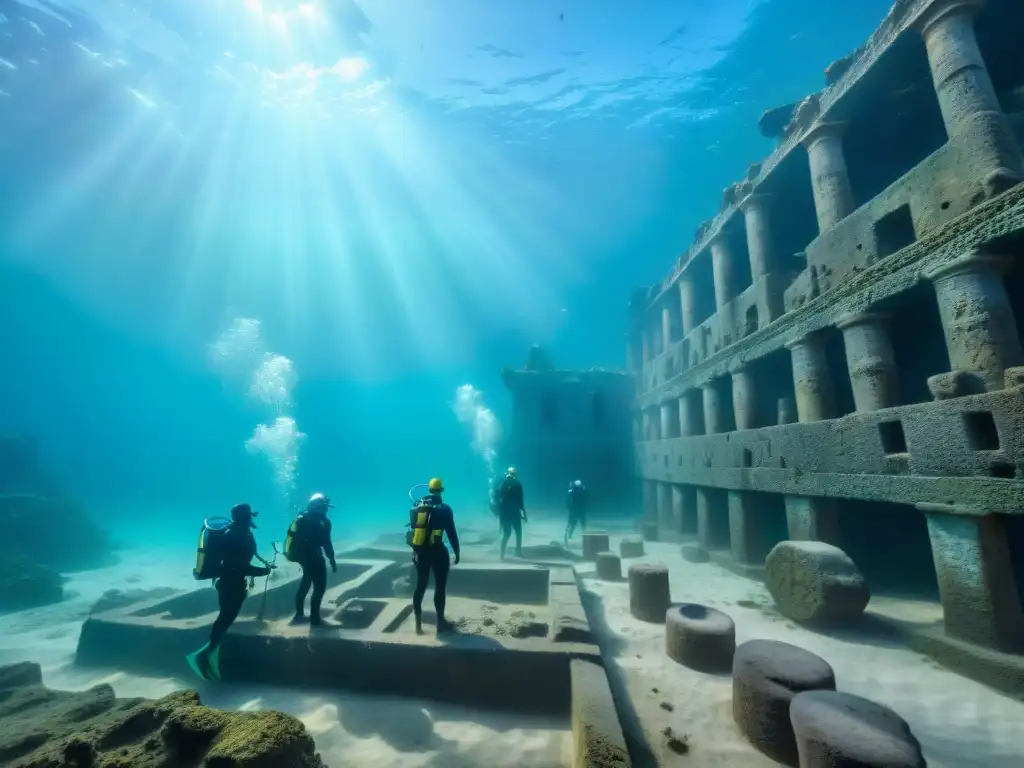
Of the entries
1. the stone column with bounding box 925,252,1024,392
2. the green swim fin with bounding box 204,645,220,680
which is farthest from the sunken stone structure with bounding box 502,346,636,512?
the green swim fin with bounding box 204,645,220,680

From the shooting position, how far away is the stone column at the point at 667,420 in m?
18.2

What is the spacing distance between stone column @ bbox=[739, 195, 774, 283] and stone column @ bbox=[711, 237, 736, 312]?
1.67 meters

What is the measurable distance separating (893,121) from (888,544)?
376 inches

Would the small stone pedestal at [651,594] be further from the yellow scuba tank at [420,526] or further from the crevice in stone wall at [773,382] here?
the crevice in stone wall at [773,382]

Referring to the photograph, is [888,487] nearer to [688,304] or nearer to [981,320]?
[981,320]

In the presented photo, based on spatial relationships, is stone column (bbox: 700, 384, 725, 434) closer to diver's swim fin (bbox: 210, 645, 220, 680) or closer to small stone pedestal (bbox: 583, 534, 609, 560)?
small stone pedestal (bbox: 583, 534, 609, 560)

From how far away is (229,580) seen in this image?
20.0 feet

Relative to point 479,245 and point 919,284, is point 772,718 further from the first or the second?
point 479,245

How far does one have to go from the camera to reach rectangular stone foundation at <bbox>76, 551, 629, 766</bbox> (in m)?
5.29

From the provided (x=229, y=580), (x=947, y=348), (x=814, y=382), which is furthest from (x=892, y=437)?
(x=229, y=580)

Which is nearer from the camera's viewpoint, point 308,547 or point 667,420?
point 308,547

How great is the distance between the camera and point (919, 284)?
671cm

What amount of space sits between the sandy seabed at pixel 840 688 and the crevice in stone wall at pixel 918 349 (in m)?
4.84

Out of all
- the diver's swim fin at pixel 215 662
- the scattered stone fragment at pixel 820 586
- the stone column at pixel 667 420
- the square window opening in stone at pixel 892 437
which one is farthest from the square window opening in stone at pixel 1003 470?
the stone column at pixel 667 420
